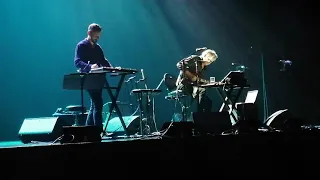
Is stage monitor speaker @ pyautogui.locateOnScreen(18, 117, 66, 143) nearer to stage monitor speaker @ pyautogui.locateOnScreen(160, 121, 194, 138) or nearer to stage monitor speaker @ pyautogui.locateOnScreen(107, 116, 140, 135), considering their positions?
stage monitor speaker @ pyautogui.locateOnScreen(107, 116, 140, 135)

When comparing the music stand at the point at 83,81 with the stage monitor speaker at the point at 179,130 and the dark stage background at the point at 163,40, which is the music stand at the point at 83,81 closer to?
the stage monitor speaker at the point at 179,130

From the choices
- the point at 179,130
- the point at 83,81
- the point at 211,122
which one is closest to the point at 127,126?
the point at 83,81

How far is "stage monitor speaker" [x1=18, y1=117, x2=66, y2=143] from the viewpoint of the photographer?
6.80m

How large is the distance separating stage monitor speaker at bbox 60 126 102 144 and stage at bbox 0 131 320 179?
158 mm

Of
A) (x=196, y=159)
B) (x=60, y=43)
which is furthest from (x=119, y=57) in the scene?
(x=196, y=159)

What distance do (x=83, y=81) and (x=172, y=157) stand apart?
67.5 inches

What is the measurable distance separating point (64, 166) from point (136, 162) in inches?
27.3

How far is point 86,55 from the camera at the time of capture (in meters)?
5.82

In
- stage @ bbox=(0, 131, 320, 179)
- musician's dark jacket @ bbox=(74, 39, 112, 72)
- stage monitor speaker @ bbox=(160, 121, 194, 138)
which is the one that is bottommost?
stage @ bbox=(0, 131, 320, 179)

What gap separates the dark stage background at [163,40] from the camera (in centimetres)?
876

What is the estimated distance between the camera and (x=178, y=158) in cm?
415

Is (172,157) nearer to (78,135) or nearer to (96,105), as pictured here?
(78,135)

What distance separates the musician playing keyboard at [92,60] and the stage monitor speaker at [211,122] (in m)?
1.36

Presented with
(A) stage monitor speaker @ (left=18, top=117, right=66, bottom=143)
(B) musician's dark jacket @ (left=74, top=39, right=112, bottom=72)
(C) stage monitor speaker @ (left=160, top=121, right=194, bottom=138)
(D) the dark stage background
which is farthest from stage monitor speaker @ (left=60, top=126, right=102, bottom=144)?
(D) the dark stage background
